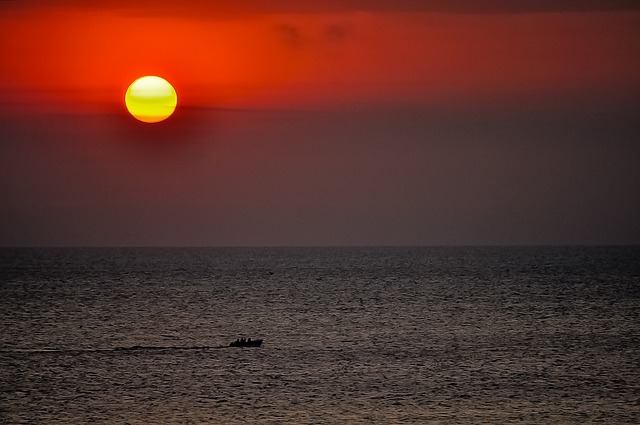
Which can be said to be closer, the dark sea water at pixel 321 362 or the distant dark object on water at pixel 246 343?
the dark sea water at pixel 321 362

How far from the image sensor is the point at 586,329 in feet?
188

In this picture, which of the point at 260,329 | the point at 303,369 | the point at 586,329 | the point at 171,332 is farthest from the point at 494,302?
the point at 303,369

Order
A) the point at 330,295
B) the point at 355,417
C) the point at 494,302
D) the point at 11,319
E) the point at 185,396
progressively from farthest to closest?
the point at 330,295, the point at 494,302, the point at 11,319, the point at 185,396, the point at 355,417

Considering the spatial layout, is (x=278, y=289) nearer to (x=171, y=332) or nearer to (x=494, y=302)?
(x=494, y=302)

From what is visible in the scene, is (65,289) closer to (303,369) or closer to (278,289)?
(278,289)

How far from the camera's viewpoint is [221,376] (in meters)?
36.1

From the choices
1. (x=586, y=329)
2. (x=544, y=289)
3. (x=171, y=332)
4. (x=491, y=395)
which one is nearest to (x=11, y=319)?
(x=171, y=332)

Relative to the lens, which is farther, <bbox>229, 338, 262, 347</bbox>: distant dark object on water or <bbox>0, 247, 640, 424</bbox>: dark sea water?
<bbox>229, 338, 262, 347</bbox>: distant dark object on water

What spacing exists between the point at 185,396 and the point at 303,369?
781 cm

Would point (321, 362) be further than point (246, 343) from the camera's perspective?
No

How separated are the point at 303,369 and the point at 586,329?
25.8 metres

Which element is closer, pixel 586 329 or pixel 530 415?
pixel 530 415

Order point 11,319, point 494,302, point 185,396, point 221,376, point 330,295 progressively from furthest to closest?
point 330,295
point 494,302
point 11,319
point 221,376
point 185,396

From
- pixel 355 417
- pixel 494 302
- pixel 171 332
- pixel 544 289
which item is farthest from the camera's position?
pixel 544 289
